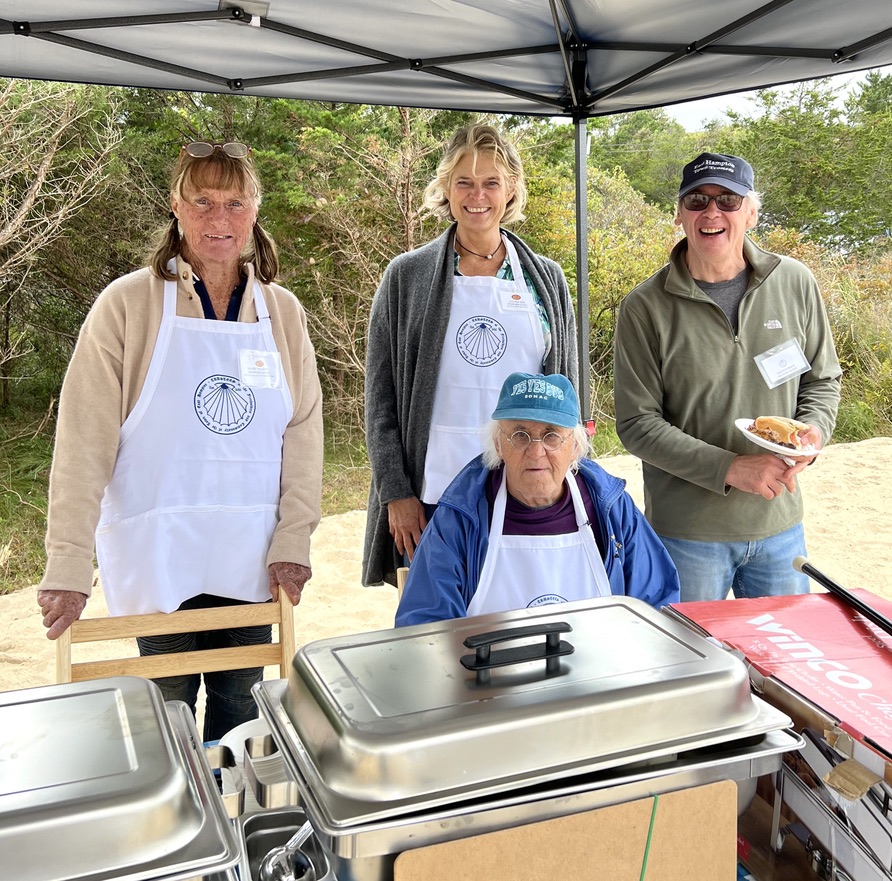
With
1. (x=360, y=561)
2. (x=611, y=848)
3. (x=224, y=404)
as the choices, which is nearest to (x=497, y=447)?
(x=224, y=404)

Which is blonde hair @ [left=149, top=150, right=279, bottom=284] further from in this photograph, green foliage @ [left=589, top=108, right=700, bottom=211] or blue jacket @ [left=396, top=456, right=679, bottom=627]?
green foliage @ [left=589, top=108, right=700, bottom=211]

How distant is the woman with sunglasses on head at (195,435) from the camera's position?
191 cm

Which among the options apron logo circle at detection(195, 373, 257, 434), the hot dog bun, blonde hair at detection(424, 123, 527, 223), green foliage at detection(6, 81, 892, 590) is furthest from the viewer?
green foliage at detection(6, 81, 892, 590)

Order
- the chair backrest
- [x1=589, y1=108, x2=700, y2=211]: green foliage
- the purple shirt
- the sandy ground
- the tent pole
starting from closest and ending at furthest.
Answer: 1. the chair backrest
2. the purple shirt
3. the tent pole
4. the sandy ground
5. [x1=589, y1=108, x2=700, y2=211]: green foliage

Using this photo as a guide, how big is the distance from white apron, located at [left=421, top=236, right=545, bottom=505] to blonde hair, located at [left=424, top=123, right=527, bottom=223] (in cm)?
23

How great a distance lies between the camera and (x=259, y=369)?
203 centimetres

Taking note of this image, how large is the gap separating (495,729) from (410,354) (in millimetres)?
1773

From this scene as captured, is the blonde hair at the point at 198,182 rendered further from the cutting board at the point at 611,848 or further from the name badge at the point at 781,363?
the cutting board at the point at 611,848

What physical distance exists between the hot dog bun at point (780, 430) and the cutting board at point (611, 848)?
1.43 m

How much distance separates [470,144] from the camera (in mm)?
2363

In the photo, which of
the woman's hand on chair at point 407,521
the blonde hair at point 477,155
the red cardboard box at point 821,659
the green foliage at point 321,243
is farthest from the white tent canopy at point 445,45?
the green foliage at point 321,243

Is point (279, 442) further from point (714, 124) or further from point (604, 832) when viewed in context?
point (714, 124)

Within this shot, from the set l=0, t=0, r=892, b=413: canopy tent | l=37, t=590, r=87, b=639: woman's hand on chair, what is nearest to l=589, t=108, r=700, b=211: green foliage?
l=0, t=0, r=892, b=413: canopy tent

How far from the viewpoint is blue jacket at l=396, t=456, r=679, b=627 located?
1.78 metres
